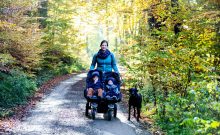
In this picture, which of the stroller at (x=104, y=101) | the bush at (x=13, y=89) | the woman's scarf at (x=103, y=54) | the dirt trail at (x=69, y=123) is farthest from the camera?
the bush at (x=13, y=89)

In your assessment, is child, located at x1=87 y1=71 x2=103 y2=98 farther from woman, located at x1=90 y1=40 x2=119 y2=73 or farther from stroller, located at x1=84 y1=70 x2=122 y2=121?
woman, located at x1=90 y1=40 x2=119 y2=73

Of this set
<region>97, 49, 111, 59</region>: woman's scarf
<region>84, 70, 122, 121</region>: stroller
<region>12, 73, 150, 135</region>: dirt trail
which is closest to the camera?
<region>12, 73, 150, 135</region>: dirt trail

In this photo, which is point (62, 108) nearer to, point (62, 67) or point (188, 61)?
point (188, 61)

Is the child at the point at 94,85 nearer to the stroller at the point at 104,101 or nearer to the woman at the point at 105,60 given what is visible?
the stroller at the point at 104,101

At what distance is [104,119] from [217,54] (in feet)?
13.1

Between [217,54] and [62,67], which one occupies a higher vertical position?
[217,54]

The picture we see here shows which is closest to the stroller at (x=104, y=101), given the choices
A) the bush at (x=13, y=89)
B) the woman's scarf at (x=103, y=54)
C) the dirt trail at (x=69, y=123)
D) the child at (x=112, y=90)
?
the child at (x=112, y=90)

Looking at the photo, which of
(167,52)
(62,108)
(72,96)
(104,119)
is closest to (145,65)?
(167,52)

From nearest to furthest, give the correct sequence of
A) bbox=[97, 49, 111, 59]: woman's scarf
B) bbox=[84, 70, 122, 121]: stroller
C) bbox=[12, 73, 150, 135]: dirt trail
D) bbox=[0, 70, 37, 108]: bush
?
bbox=[12, 73, 150, 135]: dirt trail
bbox=[84, 70, 122, 121]: stroller
bbox=[97, 49, 111, 59]: woman's scarf
bbox=[0, 70, 37, 108]: bush

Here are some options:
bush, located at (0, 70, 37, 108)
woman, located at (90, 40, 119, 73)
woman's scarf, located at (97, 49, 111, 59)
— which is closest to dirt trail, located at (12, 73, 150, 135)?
bush, located at (0, 70, 37, 108)

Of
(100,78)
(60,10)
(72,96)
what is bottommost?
(72,96)

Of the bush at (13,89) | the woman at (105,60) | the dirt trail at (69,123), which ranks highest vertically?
the woman at (105,60)

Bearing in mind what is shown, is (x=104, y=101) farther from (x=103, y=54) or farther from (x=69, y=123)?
(x=103, y=54)

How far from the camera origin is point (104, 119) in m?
9.59
